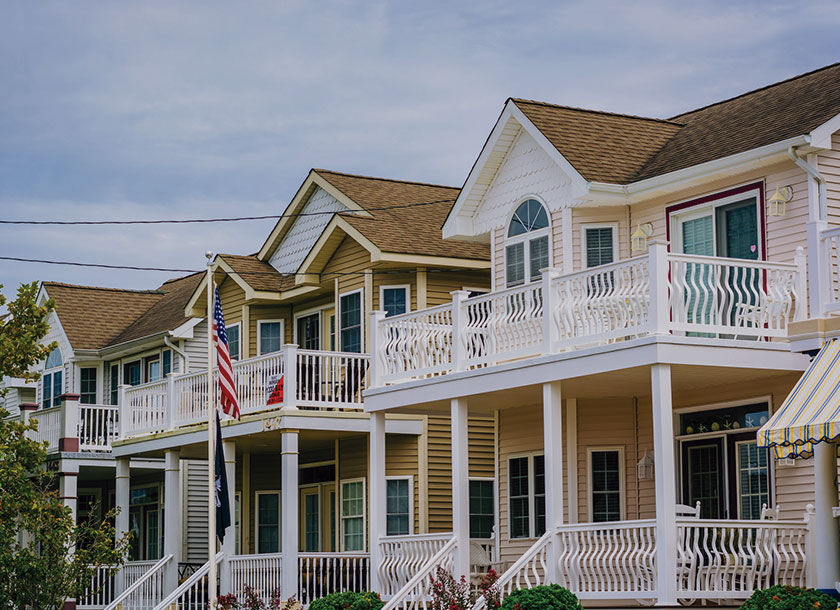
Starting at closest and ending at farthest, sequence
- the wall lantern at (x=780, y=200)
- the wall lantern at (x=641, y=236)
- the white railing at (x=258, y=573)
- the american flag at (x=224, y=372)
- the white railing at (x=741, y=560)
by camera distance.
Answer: the white railing at (x=741, y=560) → the wall lantern at (x=780, y=200) → the wall lantern at (x=641, y=236) → the american flag at (x=224, y=372) → the white railing at (x=258, y=573)

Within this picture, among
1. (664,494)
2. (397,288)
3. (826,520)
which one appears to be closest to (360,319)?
(397,288)

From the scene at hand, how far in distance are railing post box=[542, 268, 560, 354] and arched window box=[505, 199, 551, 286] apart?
4230mm

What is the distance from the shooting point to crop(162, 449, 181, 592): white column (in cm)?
3012

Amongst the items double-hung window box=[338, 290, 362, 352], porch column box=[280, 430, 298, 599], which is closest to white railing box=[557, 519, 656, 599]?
porch column box=[280, 430, 298, 599]

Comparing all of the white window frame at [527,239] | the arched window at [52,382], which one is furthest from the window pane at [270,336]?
the arched window at [52,382]

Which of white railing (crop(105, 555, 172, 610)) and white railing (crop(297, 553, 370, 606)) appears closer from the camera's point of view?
white railing (crop(297, 553, 370, 606))

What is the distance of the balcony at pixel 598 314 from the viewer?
61.7 ft

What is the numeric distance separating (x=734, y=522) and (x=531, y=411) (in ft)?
25.7

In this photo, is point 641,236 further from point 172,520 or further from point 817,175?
point 172,520

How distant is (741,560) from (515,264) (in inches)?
318

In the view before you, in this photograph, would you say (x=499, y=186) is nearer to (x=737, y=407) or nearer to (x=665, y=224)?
(x=665, y=224)

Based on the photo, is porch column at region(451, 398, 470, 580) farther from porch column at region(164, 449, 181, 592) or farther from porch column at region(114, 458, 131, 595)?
porch column at region(114, 458, 131, 595)

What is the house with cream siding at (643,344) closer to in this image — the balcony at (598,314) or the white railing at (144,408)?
the balcony at (598,314)

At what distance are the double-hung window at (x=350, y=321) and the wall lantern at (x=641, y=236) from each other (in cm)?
821
